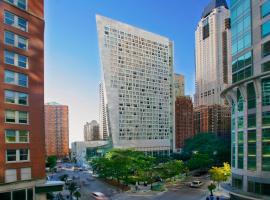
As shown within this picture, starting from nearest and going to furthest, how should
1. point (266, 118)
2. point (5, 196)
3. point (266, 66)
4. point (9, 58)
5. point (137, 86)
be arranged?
1. point (5, 196)
2. point (9, 58)
3. point (266, 66)
4. point (266, 118)
5. point (137, 86)

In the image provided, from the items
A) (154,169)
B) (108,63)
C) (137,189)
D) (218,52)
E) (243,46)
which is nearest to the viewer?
(243,46)

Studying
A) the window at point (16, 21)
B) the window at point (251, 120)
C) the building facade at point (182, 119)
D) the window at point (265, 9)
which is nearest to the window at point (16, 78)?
the window at point (16, 21)

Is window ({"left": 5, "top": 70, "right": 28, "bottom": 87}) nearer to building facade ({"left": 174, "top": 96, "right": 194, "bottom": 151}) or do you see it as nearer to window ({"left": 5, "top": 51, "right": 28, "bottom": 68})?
window ({"left": 5, "top": 51, "right": 28, "bottom": 68})

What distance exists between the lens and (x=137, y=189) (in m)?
59.9

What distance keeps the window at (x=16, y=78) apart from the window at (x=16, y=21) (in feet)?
18.5

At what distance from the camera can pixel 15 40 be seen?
3394 cm

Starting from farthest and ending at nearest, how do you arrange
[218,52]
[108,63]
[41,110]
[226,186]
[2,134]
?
[218,52], [108,63], [226,186], [41,110], [2,134]

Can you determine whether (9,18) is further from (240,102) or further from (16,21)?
(240,102)

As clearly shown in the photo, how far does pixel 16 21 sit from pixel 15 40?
2288 millimetres

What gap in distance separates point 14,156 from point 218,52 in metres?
177

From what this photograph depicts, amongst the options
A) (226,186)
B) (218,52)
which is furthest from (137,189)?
(218,52)

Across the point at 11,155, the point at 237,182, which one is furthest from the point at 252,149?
the point at 11,155

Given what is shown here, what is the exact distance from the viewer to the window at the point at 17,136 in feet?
106

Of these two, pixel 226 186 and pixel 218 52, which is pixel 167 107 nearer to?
pixel 218 52
